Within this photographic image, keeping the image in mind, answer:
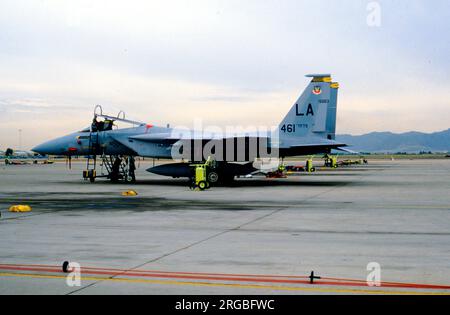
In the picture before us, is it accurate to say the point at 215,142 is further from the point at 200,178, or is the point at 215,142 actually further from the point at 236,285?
the point at 236,285

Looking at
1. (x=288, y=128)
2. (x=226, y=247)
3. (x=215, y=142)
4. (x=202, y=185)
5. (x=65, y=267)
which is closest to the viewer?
(x=65, y=267)

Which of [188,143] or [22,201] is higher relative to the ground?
[188,143]

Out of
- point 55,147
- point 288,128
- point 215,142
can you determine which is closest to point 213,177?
point 215,142

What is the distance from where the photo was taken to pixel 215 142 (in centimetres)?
2692

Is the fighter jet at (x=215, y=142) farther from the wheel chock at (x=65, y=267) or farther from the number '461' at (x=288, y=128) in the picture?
the wheel chock at (x=65, y=267)

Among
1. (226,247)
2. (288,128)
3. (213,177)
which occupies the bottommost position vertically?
(226,247)

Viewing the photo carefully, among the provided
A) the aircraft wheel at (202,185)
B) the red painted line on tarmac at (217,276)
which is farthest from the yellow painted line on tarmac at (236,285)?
the aircraft wheel at (202,185)

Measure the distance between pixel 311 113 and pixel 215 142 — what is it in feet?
18.4

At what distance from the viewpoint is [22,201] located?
18.5 metres

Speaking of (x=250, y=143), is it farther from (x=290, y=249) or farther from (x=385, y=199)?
(x=290, y=249)
